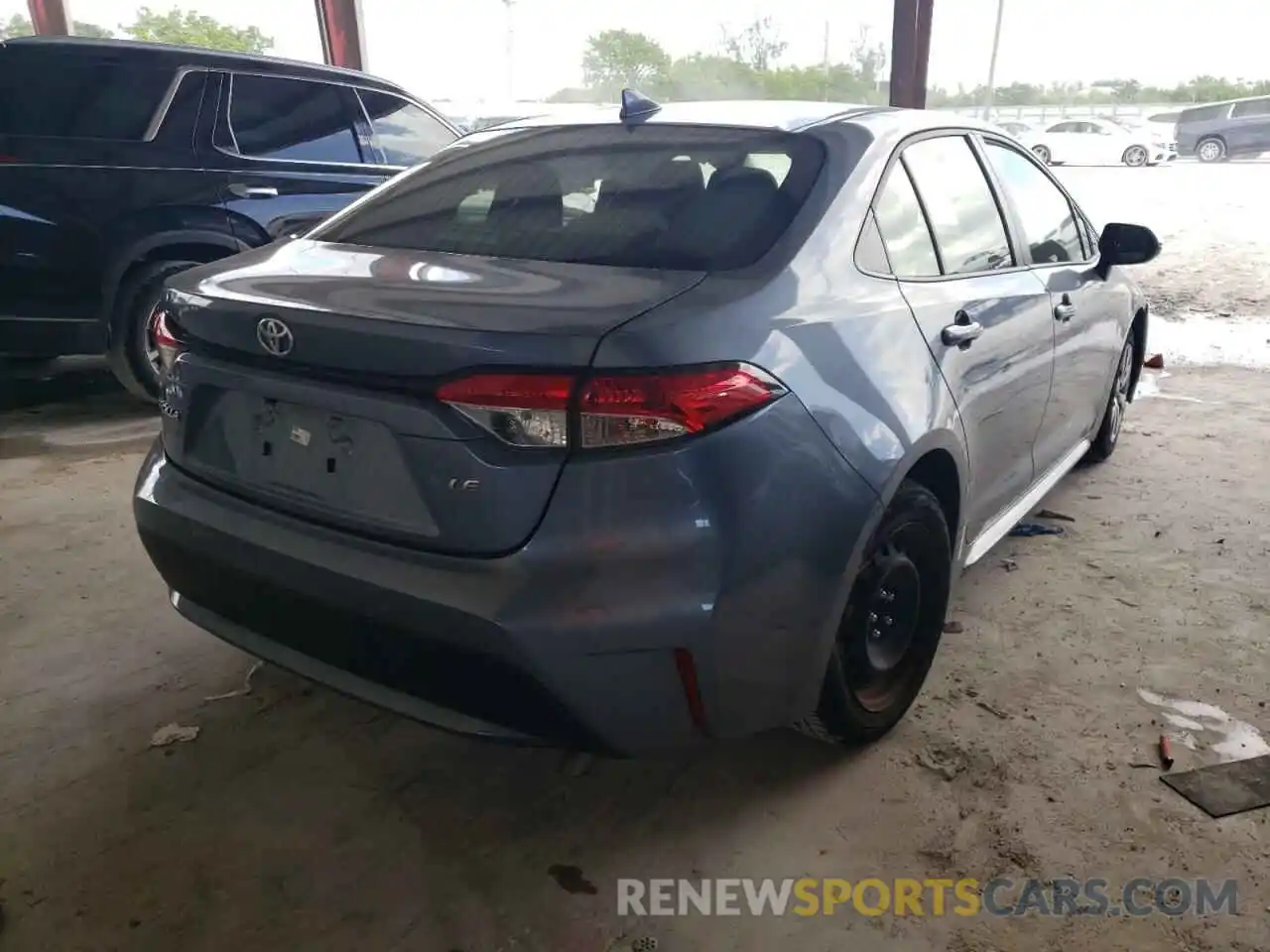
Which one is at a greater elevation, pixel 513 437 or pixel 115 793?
pixel 513 437

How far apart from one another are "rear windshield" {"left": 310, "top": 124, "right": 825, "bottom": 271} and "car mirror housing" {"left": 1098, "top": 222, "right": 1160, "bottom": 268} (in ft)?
5.35

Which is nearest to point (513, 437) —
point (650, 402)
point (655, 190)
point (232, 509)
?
point (650, 402)

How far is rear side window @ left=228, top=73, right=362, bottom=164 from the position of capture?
4586mm

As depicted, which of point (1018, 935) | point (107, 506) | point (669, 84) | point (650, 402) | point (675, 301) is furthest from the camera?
point (669, 84)

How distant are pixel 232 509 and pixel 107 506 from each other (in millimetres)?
2130

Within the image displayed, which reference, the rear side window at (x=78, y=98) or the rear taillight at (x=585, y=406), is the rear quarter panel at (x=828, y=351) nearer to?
the rear taillight at (x=585, y=406)

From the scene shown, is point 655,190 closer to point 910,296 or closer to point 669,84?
point 910,296

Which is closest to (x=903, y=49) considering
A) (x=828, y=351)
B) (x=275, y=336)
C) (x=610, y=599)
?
(x=828, y=351)

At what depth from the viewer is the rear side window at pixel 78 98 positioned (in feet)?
13.2

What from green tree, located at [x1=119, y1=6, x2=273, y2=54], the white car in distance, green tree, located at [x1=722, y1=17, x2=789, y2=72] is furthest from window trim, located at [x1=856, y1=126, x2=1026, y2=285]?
the white car in distance

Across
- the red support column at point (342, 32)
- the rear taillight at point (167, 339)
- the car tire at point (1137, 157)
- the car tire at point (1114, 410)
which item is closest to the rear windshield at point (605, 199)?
the rear taillight at point (167, 339)

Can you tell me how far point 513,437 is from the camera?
1.48 metres

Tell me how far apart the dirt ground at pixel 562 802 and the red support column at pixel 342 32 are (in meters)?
6.46

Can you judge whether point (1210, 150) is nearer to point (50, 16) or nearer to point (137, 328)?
point (50, 16)
